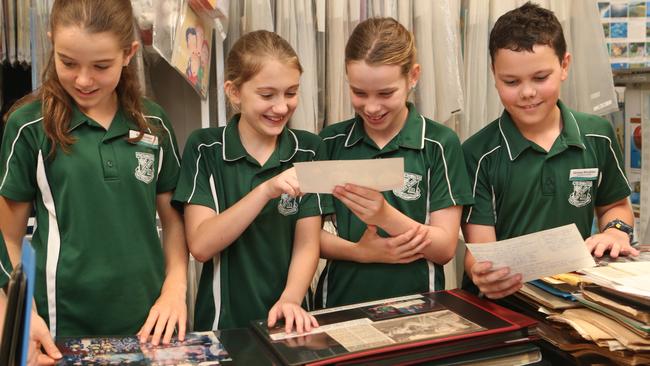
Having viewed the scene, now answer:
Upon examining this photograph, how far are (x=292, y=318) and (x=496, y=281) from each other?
41 centimetres

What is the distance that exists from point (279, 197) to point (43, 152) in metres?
0.49

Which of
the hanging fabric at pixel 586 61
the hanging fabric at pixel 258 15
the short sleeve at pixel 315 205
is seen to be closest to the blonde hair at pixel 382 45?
the short sleeve at pixel 315 205

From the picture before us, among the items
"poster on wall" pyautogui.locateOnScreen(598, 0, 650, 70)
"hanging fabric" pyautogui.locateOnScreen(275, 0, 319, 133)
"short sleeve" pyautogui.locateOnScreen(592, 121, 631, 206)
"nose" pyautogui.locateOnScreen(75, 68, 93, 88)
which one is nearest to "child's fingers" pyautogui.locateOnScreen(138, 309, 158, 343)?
"nose" pyautogui.locateOnScreen(75, 68, 93, 88)

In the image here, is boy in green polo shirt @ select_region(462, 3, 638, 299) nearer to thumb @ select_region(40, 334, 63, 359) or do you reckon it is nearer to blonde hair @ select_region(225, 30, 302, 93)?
blonde hair @ select_region(225, 30, 302, 93)

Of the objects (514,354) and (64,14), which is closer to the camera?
(514,354)

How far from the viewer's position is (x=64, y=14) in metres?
1.22

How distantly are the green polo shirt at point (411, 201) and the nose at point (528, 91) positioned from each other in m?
0.19

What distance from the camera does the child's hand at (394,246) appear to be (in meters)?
1.38

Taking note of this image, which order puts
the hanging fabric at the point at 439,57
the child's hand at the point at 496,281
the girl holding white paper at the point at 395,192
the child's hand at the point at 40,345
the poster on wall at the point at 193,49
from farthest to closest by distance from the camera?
the hanging fabric at the point at 439,57 < the poster on wall at the point at 193,49 < the girl holding white paper at the point at 395,192 < the child's hand at the point at 496,281 < the child's hand at the point at 40,345

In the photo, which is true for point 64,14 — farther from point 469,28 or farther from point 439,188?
point 469,28

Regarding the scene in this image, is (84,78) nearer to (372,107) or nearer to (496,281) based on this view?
(372,107)

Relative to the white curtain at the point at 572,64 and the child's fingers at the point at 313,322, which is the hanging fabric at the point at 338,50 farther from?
the child's fingers at the point at 313,322

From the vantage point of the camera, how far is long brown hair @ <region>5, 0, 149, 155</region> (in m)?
1.22

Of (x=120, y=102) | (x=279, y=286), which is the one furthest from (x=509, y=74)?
(x=120, y=102)
